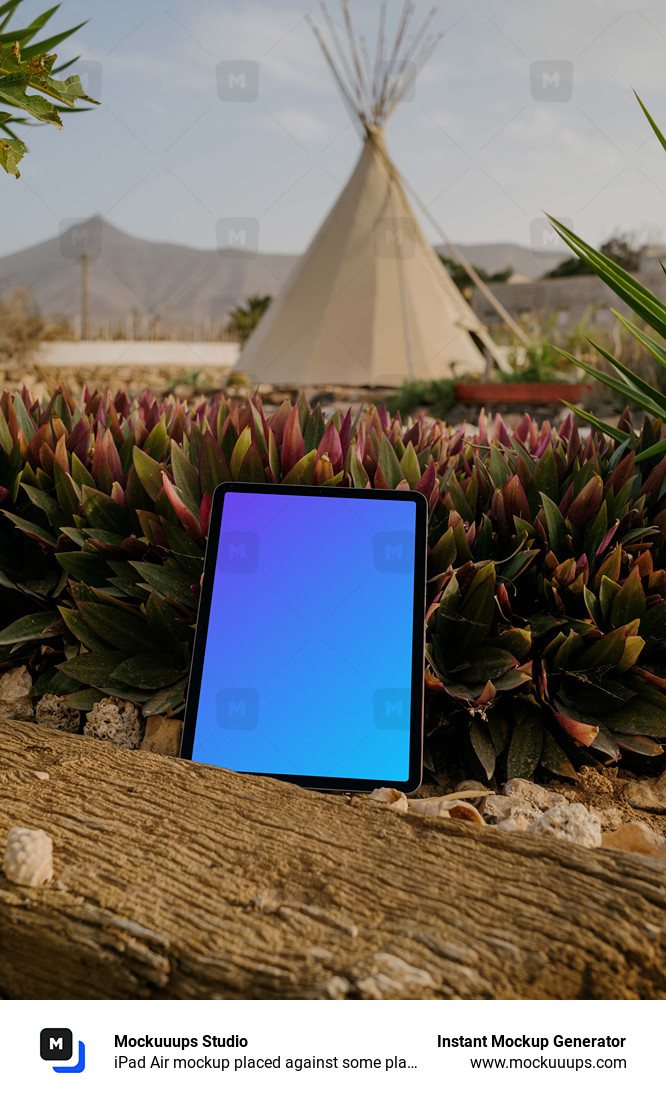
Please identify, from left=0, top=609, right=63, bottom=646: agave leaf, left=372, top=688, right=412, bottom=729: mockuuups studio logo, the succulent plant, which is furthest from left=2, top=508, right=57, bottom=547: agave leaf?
left=372, top=688, right=412, bottom=729: mockuuups studio logo

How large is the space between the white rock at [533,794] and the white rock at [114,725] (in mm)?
587

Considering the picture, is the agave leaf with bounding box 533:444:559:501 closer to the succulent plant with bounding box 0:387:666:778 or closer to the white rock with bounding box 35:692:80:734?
the succulent plant with bounding box 0:387:666:778

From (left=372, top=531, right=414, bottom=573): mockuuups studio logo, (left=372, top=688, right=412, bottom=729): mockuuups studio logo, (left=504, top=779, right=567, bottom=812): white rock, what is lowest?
(left=504, top=779, right=567, bottom=812): white rock

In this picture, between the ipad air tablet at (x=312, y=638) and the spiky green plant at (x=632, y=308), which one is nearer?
the ipad air tablet at (x=312, y=638)

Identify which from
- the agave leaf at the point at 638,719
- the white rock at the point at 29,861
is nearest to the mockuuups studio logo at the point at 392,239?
the agave leaf at the point at 638,719

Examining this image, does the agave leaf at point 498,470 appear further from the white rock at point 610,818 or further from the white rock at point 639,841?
the white rock at point 639,841

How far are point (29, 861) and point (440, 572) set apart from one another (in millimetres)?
785

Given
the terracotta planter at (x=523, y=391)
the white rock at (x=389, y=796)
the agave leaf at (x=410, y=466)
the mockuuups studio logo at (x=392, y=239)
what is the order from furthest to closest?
the mockuuups studio logo at (x=392, y=239) < the terracotta planter at (x=523, y=391) < the agave leaf at (x=410, y=466) < the white rock at (x=389, y=796)

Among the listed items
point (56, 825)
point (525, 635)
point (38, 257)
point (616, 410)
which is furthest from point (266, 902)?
point (38, 257)

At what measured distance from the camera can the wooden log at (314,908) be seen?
25.0 inches

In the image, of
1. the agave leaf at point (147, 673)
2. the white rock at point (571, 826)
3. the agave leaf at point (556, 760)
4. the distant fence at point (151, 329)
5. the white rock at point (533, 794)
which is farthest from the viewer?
the distant fence at point (151, 329)

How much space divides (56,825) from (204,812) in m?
0.15

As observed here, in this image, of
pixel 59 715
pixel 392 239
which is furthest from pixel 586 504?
pixel 392 239
